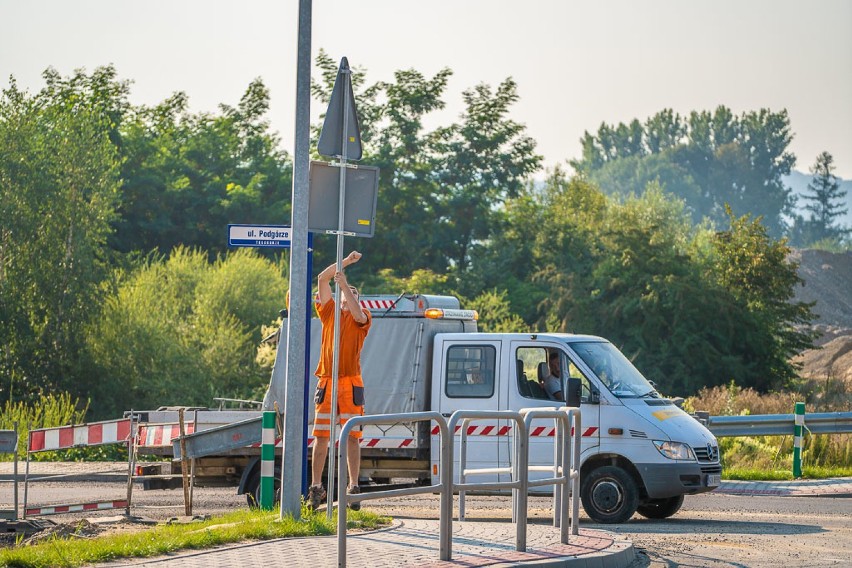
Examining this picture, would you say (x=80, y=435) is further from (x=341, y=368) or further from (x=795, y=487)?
(x=795, y=487)

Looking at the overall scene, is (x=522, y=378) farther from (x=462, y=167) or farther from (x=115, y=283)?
(x=462, y=167)

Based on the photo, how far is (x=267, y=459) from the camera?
12.0 meters

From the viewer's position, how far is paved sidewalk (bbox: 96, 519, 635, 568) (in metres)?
8.96

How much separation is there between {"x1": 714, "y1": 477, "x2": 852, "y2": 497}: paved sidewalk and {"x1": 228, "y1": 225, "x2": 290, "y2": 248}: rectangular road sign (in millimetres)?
7817

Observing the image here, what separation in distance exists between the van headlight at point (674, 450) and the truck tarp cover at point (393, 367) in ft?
8.64

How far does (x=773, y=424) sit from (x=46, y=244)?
20.6m

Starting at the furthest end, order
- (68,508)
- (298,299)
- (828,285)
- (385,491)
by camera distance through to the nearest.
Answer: (828,285) < (68,508) < (298,299) < (385,491)

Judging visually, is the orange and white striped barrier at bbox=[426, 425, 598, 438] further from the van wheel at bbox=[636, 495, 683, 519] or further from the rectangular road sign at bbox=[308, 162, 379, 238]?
the rectangular road sign at bbox=[308, 162, 379, 238]

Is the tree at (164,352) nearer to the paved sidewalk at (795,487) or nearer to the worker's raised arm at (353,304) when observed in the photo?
the paved sidewalk at (795,487)

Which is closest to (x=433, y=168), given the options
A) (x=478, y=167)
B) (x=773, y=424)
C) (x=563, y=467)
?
(x=478, y=167)

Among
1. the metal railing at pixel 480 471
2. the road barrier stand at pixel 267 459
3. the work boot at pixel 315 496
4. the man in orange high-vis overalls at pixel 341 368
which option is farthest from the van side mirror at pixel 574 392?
the road barrier stand at pixel 267 459

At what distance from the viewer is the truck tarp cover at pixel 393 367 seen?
14.3m

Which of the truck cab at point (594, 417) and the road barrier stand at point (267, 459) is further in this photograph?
the truck cab at point (594, 417)

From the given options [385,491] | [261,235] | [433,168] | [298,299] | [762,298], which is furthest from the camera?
[433,168]
